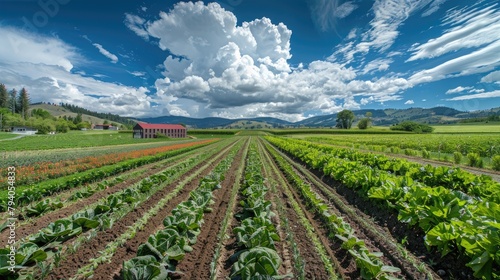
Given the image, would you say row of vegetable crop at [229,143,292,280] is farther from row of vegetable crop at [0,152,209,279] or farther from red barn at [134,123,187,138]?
red barn at [134,123,187,138]

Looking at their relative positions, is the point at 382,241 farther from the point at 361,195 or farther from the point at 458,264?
the point at 361,195

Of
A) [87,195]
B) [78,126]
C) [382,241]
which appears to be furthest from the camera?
[78,126]

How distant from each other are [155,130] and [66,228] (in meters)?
87.4

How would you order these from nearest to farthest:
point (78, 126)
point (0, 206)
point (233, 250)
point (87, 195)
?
point (233, 250)
point (0, 206)
point (87, 195)
point (78, 126)

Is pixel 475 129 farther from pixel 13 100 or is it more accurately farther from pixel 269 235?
pixel 13 100

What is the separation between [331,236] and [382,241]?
4.31ft

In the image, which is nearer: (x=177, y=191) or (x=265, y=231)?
(x=265, y=231)

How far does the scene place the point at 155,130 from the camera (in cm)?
8694

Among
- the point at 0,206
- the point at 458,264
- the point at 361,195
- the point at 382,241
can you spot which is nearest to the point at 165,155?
the point at 0,206

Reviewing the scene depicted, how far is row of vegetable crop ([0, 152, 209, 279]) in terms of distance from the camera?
4270 millimetres

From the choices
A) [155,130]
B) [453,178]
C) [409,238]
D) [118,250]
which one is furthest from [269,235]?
[155,130]

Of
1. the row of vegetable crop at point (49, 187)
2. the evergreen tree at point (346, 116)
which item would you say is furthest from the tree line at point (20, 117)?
the evergreen tree at point (346, 116)

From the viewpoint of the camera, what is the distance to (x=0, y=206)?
796 centimetres

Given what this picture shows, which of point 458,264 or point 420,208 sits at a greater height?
point 420,208
